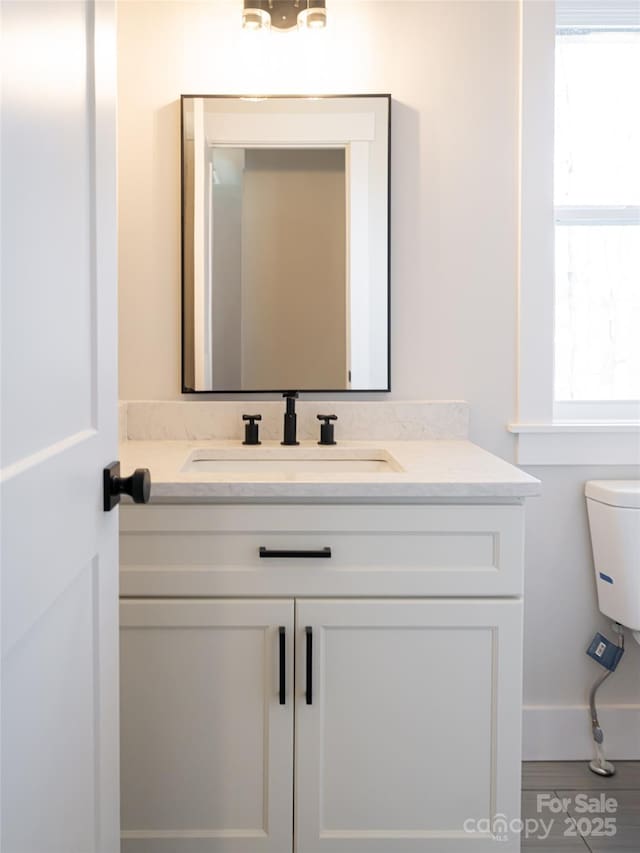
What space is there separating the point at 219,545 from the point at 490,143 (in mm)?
1356

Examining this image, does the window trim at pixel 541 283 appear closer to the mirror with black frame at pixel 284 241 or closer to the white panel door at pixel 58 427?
the mirror with black frame at pixel 284 241

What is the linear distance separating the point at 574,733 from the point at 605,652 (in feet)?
0.90

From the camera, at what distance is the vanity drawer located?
136 cm

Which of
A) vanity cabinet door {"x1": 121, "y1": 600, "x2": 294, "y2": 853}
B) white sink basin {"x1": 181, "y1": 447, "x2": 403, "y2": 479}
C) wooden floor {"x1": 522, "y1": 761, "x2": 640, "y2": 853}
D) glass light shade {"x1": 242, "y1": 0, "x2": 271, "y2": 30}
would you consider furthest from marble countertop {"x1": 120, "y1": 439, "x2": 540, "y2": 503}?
glass light shade {"x1": 242, "y1": 0, "x2": 271, "y2": 30}

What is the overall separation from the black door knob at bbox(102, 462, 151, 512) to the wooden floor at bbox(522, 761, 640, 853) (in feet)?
4.35

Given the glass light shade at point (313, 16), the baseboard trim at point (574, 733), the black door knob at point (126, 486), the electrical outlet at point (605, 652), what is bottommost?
the baseboard trim at point (574, 733)

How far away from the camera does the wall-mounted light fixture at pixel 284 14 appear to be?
183cm

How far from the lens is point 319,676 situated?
1.37m

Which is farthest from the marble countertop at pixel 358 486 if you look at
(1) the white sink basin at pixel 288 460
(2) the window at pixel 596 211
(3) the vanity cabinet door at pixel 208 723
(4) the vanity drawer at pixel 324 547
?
(2) the window at pixel 596 211

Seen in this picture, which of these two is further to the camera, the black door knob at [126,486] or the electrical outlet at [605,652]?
the electrical outlet at [605,652]

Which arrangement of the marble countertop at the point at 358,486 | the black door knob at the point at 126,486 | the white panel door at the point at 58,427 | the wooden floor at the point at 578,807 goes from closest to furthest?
the white panel door at the point at 58,427, the black door knob at the point at 126,486, the marble countertop at the point at 358,486, the wooden floor at the point at 578,807

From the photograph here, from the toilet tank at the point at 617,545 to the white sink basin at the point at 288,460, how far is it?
0.61 metres

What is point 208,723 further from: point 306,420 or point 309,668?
point 306,420

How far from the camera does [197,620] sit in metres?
1.36
